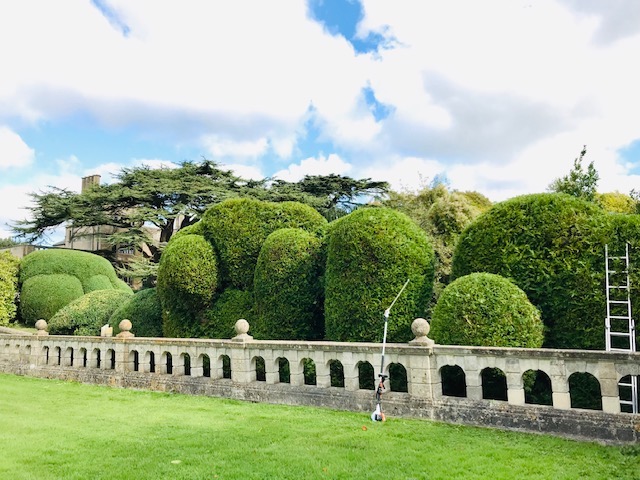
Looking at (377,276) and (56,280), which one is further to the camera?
(56,280)

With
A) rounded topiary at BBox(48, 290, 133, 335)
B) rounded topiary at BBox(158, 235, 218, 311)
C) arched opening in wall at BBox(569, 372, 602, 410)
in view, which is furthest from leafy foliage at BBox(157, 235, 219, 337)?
arched opening in wall at BBox(569, 372, 602, 410)

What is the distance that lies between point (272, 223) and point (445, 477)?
8644 mm

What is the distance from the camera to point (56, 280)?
24188 mm

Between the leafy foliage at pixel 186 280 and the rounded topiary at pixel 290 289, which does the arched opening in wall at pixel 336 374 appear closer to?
the rounded topiary at pixel 290 289

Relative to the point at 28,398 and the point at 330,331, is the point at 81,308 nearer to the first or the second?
the point at 28,398

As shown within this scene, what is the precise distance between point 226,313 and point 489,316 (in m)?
7.01

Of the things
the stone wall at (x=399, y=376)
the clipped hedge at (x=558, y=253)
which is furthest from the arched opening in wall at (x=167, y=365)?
the clipped hedge at (x=558, y=253)

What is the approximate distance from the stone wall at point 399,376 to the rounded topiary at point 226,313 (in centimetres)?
107

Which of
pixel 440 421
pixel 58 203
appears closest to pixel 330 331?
pixel 440 421

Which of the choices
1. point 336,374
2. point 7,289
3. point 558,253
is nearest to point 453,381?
point 336,374

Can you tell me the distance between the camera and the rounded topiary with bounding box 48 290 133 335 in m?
16.4

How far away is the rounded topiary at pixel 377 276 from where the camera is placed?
965 cm

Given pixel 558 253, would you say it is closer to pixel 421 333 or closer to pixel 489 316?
pixel 489 316

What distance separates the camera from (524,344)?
7.68 m
